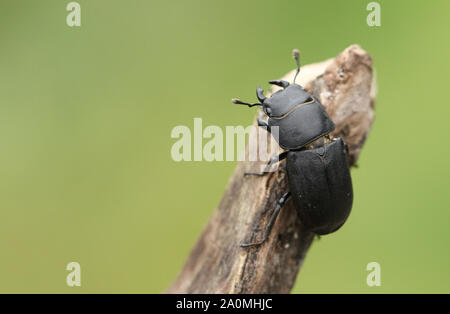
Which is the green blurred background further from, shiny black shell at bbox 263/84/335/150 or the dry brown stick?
shiny black shell at bbox 263/84/335/150

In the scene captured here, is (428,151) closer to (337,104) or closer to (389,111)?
(389,111)

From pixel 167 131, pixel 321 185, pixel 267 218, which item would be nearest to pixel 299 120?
pixel 321 185

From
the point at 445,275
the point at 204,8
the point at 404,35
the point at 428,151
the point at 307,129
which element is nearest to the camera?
the point at 307,129

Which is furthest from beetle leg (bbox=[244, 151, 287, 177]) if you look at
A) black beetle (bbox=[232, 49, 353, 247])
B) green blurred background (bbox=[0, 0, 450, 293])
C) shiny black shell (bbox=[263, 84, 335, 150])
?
green blurred background (bbox=[0, 0, 450, 293])

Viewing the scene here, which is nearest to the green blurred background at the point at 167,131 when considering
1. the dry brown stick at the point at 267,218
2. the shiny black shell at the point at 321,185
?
the dry brown stick at the point at 267,218

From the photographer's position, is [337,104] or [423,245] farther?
[423,245]

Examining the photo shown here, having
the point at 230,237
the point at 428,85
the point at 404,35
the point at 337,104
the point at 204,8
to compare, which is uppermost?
the point at 204,8

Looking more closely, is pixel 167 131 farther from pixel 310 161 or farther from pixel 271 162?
pixel 310 161

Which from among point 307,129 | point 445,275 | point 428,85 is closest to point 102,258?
point 307,129

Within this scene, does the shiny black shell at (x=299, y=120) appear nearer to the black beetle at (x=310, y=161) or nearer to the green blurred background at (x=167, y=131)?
the black beetle at (x=310, y=161)
